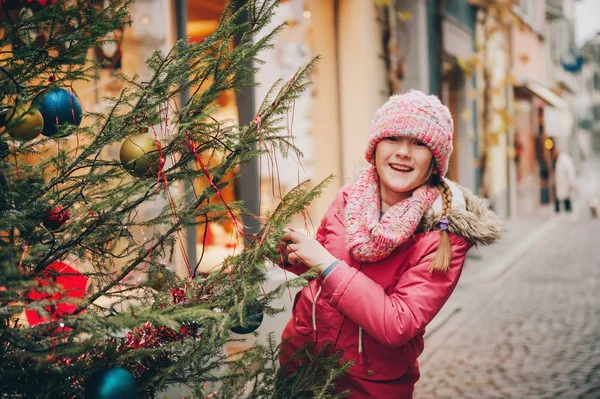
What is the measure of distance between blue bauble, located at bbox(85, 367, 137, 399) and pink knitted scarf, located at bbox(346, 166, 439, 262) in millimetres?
835

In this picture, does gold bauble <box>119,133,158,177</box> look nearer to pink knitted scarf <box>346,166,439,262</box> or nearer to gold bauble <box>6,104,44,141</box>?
gold bauble <box>6,104,44,141</box>

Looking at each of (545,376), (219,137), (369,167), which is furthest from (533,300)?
(219,137)

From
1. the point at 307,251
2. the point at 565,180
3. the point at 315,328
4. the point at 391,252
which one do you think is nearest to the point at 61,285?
the point at 307,251

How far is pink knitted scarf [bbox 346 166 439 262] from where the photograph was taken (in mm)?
1943

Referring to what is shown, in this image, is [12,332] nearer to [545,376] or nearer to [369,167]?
[369,167]

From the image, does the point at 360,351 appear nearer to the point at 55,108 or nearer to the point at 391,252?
the point at 391,252

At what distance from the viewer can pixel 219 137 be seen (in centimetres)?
171

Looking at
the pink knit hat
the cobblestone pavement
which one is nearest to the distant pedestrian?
the cobblestone pavement

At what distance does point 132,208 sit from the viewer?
1.69 meters

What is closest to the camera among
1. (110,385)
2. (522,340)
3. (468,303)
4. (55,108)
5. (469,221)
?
(110,385)

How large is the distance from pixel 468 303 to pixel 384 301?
20.4 feet

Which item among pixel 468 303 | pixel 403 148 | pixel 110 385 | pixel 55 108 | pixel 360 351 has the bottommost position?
pixel 468 303

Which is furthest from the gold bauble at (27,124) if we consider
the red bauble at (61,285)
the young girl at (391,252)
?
the young girl at (391,252)

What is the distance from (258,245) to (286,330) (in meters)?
0.73
